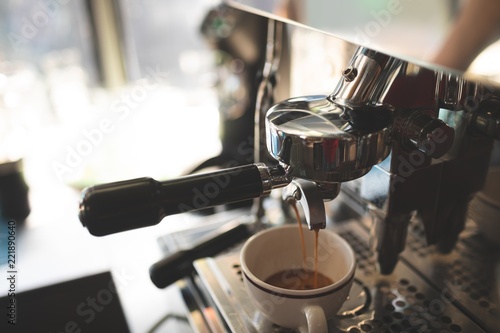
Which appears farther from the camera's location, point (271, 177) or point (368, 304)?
point (368, 304)

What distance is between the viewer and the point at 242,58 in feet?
2.84

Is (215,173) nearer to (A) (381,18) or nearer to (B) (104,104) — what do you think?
(A) (381,18)

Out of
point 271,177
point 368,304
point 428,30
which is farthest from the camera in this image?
point 368,304

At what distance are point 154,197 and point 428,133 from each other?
0.22m

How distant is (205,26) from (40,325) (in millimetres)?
570

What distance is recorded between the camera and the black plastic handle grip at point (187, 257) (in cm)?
55

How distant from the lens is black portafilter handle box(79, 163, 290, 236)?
333 millimetres

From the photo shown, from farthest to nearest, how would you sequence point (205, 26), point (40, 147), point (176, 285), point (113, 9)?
point (113, 9) < point (40, 147) < point (205, 26) < point (176, 285)

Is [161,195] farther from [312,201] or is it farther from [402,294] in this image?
[402,294]

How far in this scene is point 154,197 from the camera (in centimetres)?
35

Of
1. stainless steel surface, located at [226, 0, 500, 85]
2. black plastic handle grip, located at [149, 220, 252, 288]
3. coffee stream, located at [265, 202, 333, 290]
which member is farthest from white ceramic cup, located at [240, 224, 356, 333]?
stainless steel surface, located at [226, 0, 500, 85]

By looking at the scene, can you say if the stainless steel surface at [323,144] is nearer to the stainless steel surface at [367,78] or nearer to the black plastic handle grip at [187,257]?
the stainless steel surface at [367,78]

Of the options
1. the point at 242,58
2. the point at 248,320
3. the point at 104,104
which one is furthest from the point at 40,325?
→ the point at 104,104

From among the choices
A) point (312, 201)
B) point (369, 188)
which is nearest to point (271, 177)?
point (312, 201)
